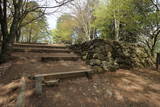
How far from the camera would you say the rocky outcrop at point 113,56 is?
5049mm

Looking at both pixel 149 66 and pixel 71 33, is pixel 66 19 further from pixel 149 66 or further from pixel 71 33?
pixel 149 66

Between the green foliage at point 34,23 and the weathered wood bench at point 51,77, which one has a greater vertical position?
the green foliage at point 34,23

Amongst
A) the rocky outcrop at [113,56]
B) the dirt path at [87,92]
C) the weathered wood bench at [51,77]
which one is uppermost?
the rocky outcrop at [113,56]

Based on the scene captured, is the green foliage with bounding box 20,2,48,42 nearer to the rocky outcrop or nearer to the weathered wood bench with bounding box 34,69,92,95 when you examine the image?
the rocky outcrop

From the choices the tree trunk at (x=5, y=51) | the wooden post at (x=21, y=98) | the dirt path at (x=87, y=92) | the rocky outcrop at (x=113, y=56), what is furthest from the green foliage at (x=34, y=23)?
the wooden post at (x=21, y=98)

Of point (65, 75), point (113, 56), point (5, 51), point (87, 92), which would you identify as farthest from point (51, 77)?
point (113, 56)

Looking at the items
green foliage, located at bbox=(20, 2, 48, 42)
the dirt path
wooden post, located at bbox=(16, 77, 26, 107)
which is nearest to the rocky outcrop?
the dirt path

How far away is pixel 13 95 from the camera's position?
264 cm

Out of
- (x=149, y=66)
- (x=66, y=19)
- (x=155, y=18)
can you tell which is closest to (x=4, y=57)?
(x=149, y=66)

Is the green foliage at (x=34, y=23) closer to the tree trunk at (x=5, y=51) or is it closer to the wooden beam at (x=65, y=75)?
the tree trunk at (x=5, y=51)

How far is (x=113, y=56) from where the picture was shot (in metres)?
5.47

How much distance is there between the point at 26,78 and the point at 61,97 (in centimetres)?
140

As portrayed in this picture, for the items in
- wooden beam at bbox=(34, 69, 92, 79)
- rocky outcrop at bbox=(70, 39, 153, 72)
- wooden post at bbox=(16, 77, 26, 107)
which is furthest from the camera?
rocky outcrop at bbox=(70, 39, 153, 72)

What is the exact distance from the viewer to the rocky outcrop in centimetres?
505
